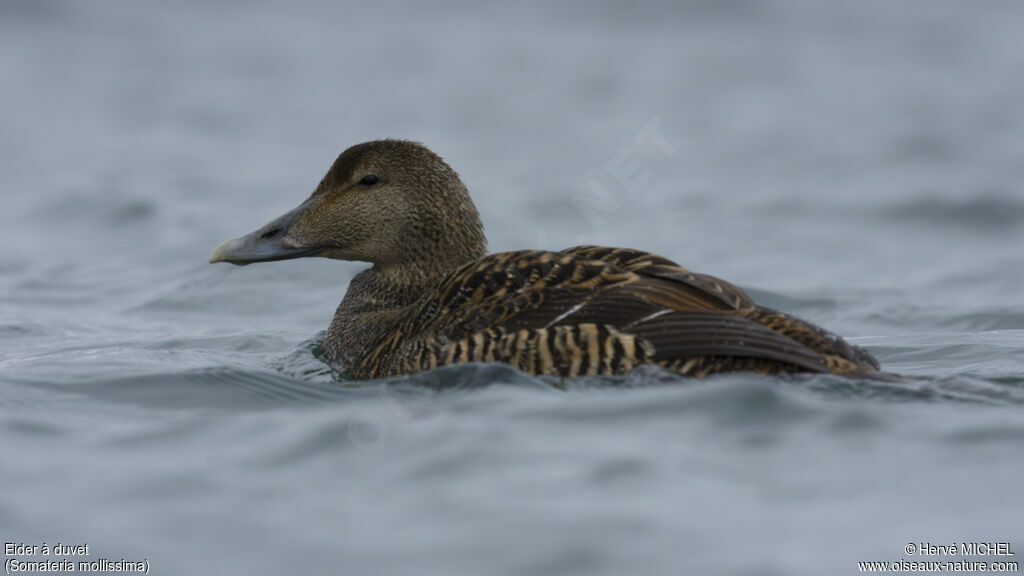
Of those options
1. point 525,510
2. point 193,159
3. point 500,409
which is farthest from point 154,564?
point 193,159

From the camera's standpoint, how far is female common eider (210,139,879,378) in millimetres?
4832

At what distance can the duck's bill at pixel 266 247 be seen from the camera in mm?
6199

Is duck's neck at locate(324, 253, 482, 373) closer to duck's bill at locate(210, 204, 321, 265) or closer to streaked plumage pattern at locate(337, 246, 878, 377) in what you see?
duck's bill at locate(210, 204, 321, 265)

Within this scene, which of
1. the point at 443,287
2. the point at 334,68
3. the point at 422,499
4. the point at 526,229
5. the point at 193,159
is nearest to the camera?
the point at 422,499

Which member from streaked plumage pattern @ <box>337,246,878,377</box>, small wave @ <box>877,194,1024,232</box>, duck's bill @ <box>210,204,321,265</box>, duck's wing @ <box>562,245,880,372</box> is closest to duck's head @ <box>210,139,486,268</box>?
duck's bill @ <box>210,204,321,265</box>

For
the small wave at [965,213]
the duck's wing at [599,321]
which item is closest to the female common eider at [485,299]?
the duck's wing at [599,321]

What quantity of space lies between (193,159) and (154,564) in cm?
945

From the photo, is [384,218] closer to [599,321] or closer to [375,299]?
[375,299]

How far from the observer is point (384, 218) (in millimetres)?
6215

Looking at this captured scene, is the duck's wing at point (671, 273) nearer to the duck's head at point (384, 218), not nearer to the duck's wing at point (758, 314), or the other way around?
the duck's wing at point (758, 314)

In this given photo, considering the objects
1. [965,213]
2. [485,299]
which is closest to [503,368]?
[485,299]

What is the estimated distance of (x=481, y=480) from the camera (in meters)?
4.11

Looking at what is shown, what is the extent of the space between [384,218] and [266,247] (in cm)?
58

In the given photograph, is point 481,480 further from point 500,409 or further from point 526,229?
point 526,229
